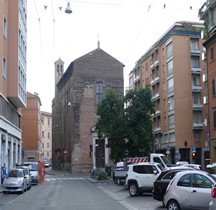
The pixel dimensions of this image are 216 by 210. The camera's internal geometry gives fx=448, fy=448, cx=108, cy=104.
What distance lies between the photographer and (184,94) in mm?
66000

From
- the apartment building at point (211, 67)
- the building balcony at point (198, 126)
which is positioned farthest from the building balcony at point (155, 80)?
the apartment building at point (211, 67)

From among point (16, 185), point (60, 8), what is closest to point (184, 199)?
point (60, 8)

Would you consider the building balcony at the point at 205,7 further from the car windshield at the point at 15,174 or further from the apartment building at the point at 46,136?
the apartment building at the point at 46,136

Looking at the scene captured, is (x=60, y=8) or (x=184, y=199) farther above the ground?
(x=60, y=8)

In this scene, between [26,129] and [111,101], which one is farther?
[26,129]

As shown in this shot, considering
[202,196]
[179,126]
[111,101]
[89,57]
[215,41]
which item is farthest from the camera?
[89,57]

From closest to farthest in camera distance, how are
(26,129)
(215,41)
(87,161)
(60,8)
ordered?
(60,8) < (215,41) < (87,161) < (26,129)

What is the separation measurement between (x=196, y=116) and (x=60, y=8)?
5018 cm

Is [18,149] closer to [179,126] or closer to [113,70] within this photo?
[179,126]

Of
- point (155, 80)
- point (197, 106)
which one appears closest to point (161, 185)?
point (197, 106)

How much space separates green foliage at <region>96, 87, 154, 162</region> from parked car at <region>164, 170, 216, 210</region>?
108 ft

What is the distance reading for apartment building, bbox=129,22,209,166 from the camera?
65.1m

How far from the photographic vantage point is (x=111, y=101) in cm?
5019

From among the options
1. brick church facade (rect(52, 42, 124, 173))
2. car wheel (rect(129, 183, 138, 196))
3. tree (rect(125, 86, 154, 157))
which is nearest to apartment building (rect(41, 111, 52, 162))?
brick church facade (rect(52, 42, 124, 173))
